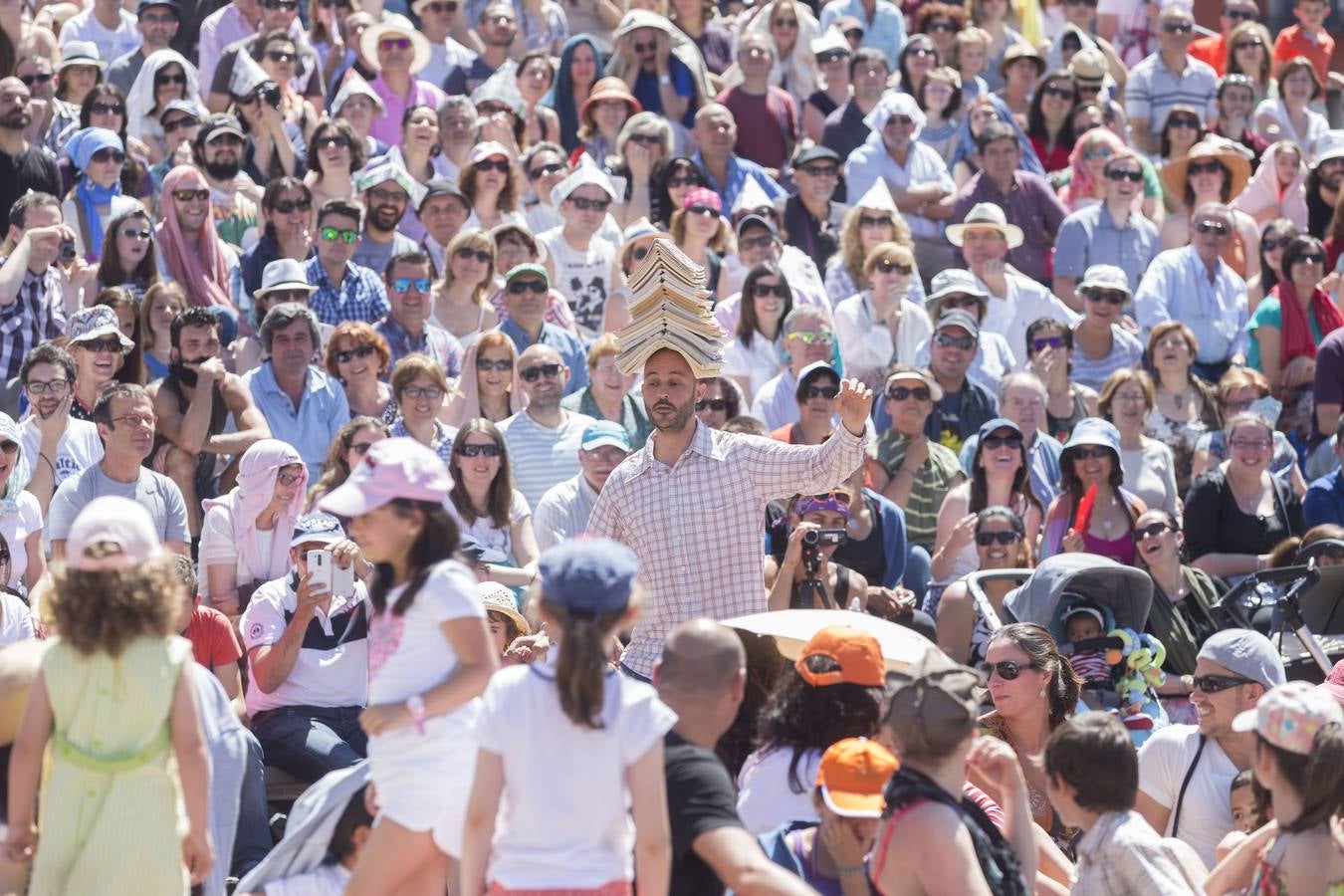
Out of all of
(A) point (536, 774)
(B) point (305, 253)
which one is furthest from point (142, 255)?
(A) point (536, 774)

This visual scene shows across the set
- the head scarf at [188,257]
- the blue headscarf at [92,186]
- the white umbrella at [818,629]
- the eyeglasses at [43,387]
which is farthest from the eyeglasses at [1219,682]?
the blue headscarf at [92,186]

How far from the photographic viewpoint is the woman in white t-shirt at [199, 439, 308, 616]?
27.4 ft

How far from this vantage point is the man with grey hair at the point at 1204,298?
12320 millimetres

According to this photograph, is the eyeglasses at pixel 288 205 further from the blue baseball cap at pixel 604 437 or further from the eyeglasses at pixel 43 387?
the blue baseball cap at pixel 604 437

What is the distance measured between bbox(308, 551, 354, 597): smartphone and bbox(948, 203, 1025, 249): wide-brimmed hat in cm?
599

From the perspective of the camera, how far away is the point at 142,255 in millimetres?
10336

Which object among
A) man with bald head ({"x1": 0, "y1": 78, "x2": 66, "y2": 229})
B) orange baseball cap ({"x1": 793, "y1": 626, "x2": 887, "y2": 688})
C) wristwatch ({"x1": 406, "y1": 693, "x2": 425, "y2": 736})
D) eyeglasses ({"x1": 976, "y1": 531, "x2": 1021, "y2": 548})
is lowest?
eyeglasses ({"x1": 976, "y1": 531, "x2": 1021, "y2": 548})

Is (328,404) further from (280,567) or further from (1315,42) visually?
(1315,42)

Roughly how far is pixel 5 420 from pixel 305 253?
2987 mm

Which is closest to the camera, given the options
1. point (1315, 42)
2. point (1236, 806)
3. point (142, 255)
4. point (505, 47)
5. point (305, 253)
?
point (1236, 806)

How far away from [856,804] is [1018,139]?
9.50 meters

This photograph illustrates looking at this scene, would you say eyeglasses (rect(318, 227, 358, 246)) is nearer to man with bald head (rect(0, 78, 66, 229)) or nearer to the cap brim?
man with bald head (rect(0, 78, 66, 229))

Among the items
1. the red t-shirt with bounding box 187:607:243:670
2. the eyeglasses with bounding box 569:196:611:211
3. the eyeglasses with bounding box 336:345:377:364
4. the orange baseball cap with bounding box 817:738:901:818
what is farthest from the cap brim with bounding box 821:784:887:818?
the eyeglasses with bounding box 569:196:611:211

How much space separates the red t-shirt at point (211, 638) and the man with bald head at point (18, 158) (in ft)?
14.1
